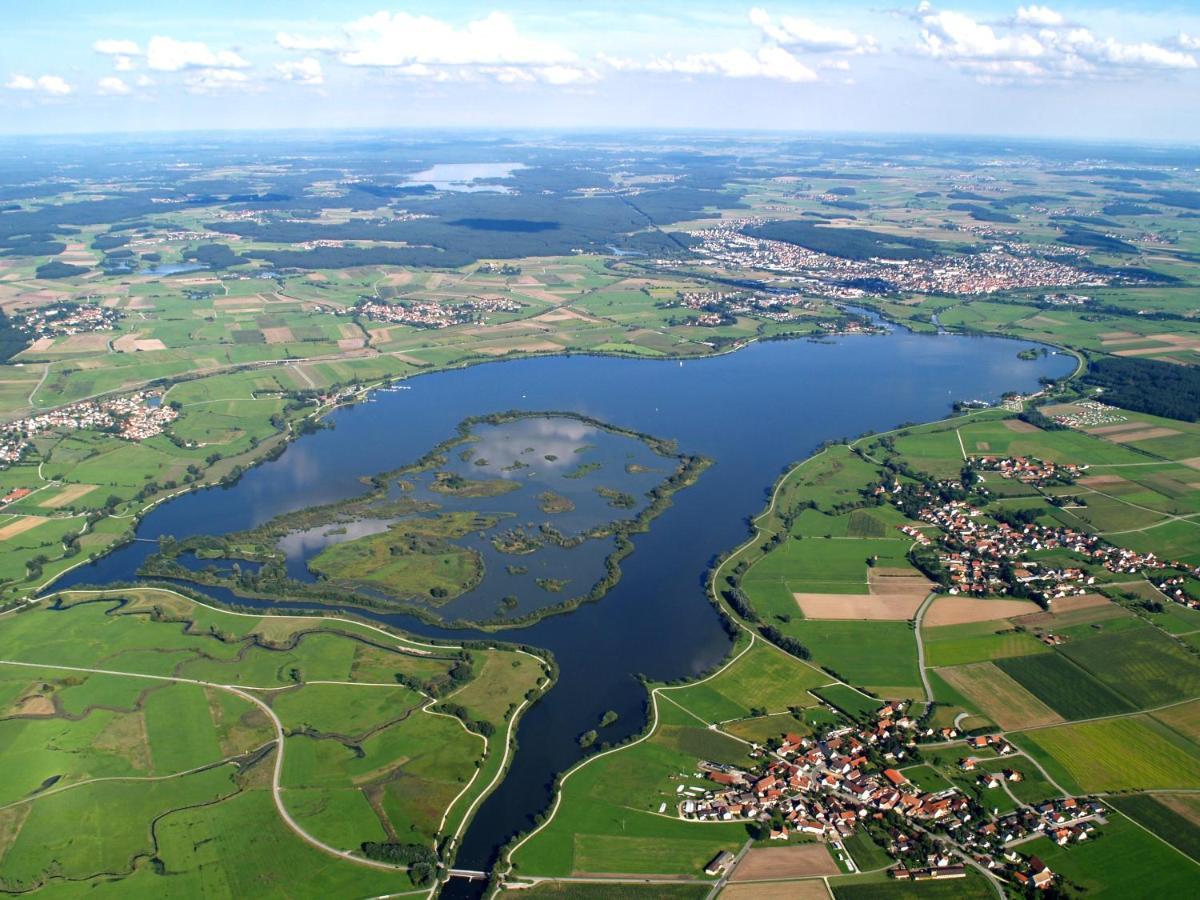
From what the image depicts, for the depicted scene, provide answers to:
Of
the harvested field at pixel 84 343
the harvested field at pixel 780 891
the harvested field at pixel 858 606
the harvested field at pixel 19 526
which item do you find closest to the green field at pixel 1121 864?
the harvested field at pixel 780 891

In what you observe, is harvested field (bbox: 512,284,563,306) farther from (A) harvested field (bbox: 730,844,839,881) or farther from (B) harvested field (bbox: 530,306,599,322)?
(A) harvested field (bbox: 730,844,839,881)

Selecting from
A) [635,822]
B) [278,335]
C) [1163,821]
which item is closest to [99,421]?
[278,335]

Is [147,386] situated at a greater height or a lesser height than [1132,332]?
lesser

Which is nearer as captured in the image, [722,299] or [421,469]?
[421,469]

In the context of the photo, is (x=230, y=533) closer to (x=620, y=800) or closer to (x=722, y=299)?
(x=620, y=800)

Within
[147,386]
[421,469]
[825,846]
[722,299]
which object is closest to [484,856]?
[825,846]

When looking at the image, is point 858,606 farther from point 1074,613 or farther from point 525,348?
point 525,348
